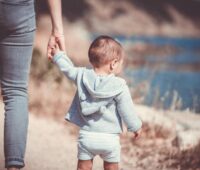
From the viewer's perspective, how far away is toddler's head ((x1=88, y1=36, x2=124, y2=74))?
2754 millimetres

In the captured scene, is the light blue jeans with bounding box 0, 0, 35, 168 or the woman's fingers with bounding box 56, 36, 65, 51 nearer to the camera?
the light blue jeans with bounding box 0, 0, 35, 168

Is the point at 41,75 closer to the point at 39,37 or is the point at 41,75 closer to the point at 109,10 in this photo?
the point at 39,37

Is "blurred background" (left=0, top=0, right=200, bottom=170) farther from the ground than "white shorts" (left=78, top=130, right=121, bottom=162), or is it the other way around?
"blurred background" (left=0, top=0, right=200, bottom=170)

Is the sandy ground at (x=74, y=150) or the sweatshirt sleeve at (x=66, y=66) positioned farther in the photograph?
the sandy ground at (x=74, y=150)

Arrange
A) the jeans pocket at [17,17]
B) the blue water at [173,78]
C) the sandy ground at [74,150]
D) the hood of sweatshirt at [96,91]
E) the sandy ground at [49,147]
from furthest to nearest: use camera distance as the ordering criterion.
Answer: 1. the blue water at [173,78]
2. the sandy ground at [74,150]
3. the sandy ground at [49,147]
4. the hood of sweatshirt at [96,91]
5. the jeans pocket at [17,17]

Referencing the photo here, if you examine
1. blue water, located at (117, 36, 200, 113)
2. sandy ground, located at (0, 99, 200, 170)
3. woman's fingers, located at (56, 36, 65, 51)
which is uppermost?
blue water, located at (117, 36, 200, 113)

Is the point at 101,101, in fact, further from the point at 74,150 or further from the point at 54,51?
the point at 74,150

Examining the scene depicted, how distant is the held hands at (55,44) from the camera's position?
2844 millimetres

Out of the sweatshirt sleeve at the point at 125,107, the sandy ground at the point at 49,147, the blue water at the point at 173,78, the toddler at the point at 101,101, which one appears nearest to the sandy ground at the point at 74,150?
the sandy ground at the point at 49,147

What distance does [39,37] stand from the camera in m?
9.56

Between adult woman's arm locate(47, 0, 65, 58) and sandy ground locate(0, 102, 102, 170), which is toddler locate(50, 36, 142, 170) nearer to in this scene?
adult woman's arm locate(47, 0, 65, 58)

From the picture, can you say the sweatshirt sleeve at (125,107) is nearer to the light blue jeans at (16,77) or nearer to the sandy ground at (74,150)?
the light blue jeans at (16,77)

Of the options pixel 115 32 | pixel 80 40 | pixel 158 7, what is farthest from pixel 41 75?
pixel 158 7

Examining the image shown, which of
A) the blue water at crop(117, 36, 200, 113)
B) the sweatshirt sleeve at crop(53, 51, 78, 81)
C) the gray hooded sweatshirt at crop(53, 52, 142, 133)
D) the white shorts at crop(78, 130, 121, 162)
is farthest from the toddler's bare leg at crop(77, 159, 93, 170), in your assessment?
the blue water at crop(117, 36, 200, 113)
